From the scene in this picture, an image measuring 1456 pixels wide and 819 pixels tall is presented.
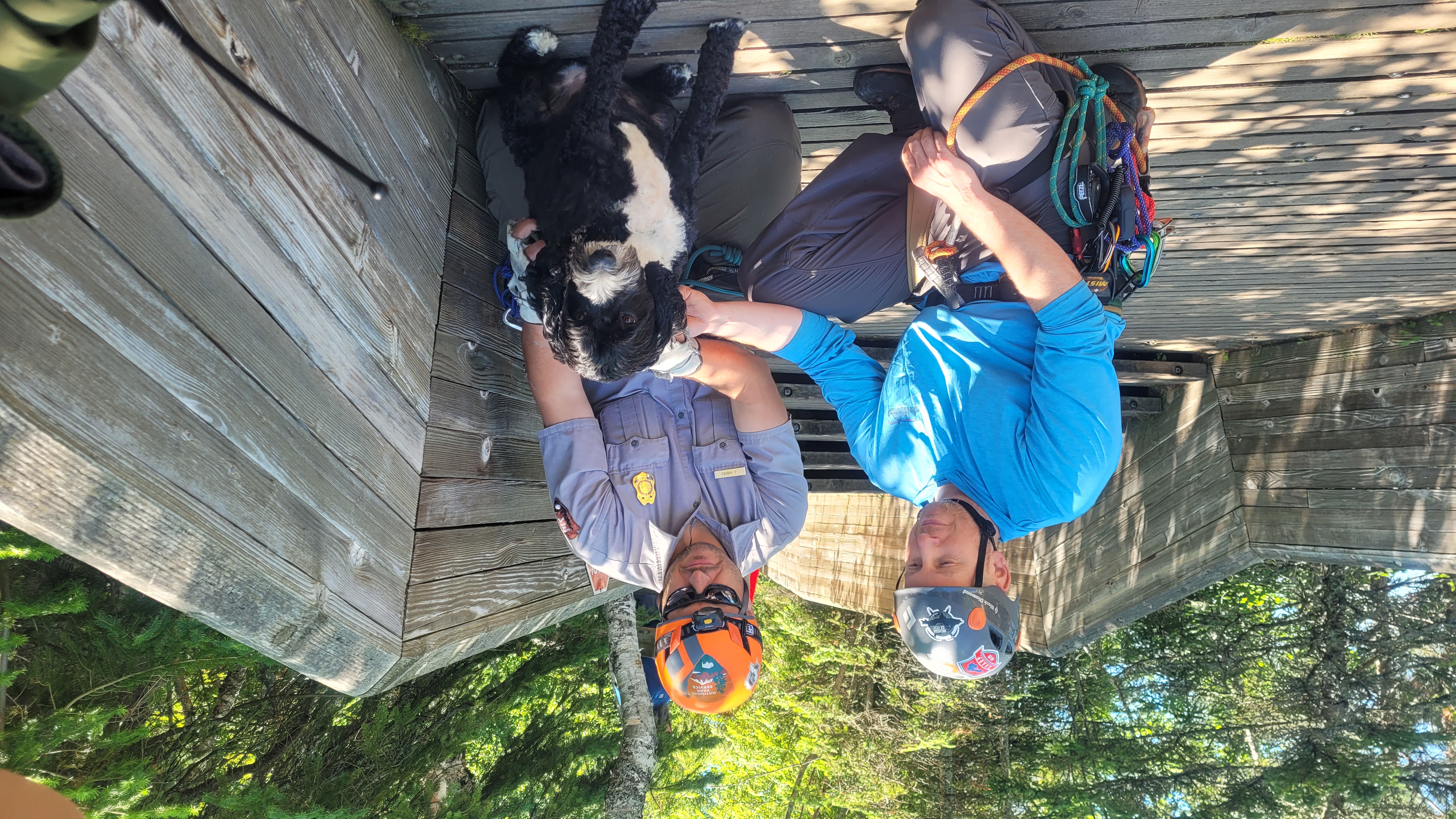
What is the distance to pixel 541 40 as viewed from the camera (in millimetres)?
2617

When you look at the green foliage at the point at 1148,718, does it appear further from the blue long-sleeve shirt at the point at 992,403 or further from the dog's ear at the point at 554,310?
the dog's ear at the point at 554,310

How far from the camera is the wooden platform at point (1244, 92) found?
2.52 m

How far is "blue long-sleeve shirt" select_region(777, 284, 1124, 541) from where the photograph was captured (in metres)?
2.27

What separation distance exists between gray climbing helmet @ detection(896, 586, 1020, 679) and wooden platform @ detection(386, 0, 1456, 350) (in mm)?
1717

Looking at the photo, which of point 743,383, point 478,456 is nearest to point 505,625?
point 478,456

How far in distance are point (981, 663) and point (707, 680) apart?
2.95ft

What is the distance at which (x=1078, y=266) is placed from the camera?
2404mm

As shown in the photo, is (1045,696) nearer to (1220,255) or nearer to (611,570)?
(1220,255)

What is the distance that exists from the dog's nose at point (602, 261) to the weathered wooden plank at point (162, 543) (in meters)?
0.99

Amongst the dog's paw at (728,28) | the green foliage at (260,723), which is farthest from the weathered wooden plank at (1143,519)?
the dog's paw at (728,28)

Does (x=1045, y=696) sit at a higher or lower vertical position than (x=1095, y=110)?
lower

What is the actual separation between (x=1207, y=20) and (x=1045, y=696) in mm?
5441

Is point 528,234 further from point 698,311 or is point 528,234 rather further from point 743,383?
point 743,383

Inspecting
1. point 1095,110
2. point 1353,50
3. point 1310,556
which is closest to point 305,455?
point 1095,110
